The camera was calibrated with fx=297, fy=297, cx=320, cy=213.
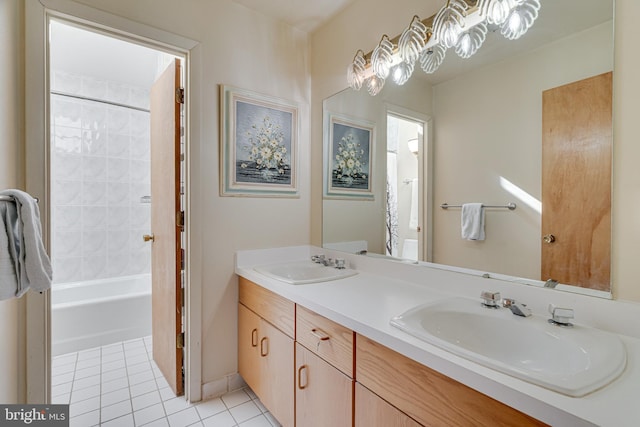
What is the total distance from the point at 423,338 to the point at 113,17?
198 cm

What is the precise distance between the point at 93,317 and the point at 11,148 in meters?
1.76

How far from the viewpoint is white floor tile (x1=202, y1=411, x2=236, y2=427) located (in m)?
1.60

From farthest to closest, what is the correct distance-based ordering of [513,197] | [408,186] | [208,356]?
[208,356] → [408,186] → [513,197]

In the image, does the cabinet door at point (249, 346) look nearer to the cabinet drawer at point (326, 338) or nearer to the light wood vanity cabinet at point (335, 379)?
the light wood vanity cabinet at point (335, 379)

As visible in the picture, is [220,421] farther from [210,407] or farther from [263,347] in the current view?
[263,347]

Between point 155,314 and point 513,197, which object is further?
point 155,314

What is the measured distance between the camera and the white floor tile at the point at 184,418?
Result: 159 centimetres

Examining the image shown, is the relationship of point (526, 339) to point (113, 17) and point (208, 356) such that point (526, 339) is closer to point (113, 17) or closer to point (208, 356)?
point (208, 356)

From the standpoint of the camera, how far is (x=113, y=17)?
1480mm

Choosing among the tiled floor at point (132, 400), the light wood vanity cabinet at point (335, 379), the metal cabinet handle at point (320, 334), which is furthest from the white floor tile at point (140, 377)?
the metal cabinet handle at point (320, 334)

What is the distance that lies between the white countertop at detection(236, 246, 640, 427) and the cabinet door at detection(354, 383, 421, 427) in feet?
0.67

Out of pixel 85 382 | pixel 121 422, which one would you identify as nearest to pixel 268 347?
pixel 121 422

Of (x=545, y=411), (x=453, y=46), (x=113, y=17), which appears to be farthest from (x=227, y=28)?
(x=545, y=411)

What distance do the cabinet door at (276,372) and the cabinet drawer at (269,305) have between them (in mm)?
42
